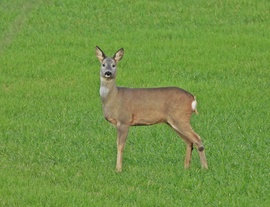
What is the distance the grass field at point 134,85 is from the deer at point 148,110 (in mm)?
334

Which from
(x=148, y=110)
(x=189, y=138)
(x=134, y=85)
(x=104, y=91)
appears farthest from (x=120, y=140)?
(x=134, y=85)

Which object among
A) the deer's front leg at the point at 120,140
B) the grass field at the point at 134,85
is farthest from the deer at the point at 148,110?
the grass field at the point at 134,85

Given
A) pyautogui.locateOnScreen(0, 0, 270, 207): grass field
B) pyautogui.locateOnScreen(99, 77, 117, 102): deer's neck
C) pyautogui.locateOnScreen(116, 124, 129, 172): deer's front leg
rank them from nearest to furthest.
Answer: pyautogui.locateOnScreen(0, 0, 270, 207): grass field < pyautogui.locateOnScreen(116, 124, 129, 172): deer's front leg < pyautogui.locateOnScreen(99, 77, 117, 102): deer's neck

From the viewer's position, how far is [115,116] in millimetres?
9141

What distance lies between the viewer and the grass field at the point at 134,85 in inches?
326

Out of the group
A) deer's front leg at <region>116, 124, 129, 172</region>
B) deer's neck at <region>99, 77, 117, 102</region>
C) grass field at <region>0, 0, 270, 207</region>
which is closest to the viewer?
grass field at <region>0, 0, 270, 207</region>

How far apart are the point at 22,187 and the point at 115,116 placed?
1.33 metres

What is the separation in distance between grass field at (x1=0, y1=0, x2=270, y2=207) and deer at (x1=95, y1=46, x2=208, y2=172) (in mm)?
334

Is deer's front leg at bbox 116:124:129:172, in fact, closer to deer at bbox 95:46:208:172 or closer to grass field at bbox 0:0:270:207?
deer at bbox 95:46:208:172

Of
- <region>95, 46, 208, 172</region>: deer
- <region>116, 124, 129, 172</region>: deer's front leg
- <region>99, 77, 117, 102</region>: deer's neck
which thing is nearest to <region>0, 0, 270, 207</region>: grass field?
<region>116, 124, 129, 172</region>: deer's front leg

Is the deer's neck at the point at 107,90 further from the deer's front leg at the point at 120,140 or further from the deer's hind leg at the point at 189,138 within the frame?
the deer's hind leg at the point at 189,138

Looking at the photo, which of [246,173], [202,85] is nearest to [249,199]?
[246,173]

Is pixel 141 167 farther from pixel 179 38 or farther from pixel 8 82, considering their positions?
pixel 179 38

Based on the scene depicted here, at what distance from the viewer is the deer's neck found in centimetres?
930
